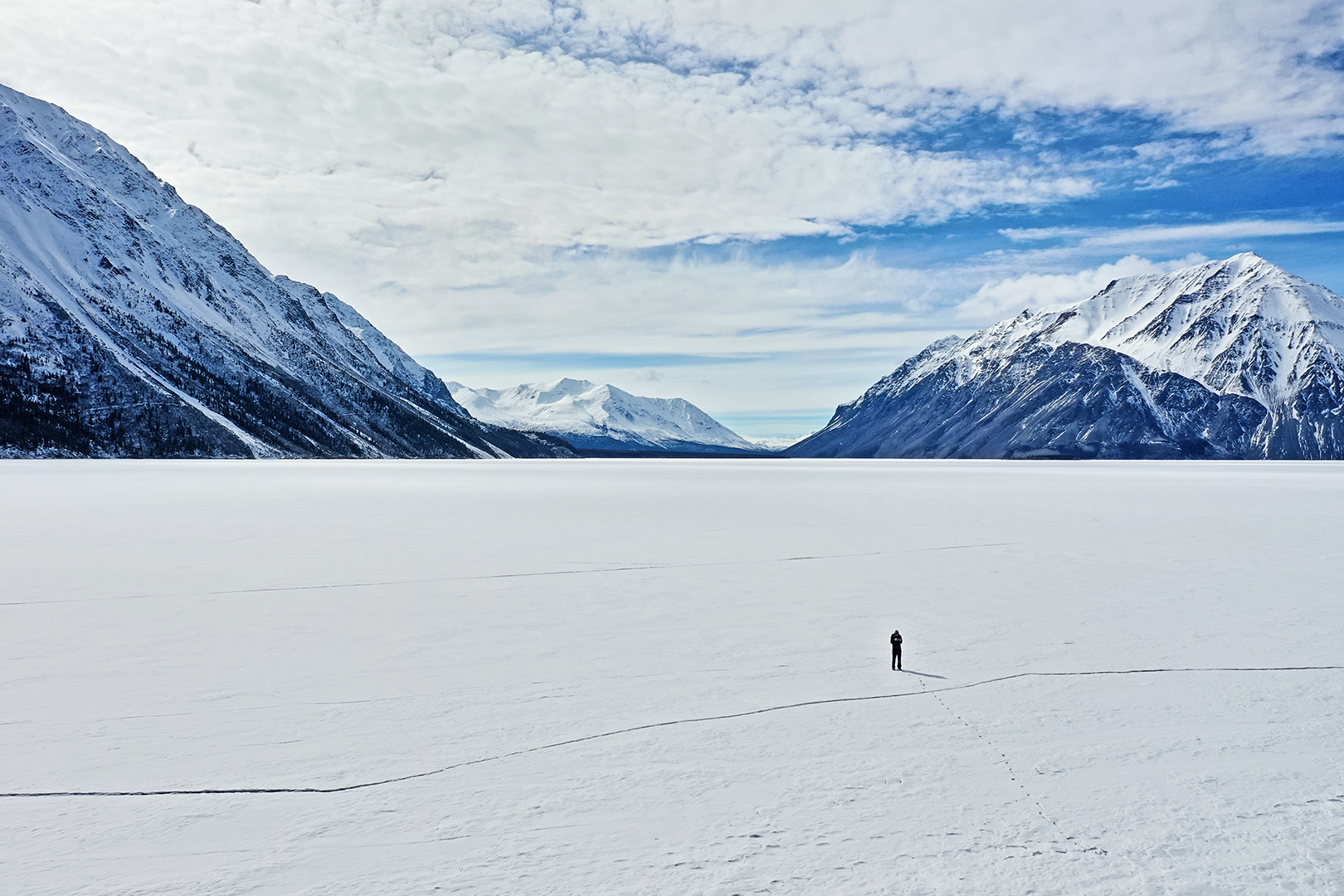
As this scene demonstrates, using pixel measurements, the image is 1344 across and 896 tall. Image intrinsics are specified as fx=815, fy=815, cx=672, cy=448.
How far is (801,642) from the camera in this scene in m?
13.6

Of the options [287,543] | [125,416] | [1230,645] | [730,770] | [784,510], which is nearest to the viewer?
[730,770]

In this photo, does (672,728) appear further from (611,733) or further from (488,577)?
(488,577)

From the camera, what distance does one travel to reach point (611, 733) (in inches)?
364

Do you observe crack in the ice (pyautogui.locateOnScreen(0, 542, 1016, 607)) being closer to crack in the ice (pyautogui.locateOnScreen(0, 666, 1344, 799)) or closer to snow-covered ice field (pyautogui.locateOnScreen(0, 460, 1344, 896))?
snow-covered ice field (pyautogui.locateOnScreen(0, 460, 1344, 896))

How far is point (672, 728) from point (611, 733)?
0.72 meters

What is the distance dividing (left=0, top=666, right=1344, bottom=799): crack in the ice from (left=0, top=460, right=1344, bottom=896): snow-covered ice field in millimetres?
59

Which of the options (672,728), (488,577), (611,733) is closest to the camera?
(611,733)

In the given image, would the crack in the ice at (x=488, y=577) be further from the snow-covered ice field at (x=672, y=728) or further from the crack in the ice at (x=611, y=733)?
the crack in the ice at (x=611, y=733)

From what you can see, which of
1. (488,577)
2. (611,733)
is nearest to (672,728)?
(611,733)

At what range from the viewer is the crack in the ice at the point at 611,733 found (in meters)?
7.66

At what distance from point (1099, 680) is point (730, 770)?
6.16 m

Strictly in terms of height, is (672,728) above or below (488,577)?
below

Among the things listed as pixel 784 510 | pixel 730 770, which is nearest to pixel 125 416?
pixel 784 510

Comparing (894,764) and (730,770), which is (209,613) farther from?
(894,764)
